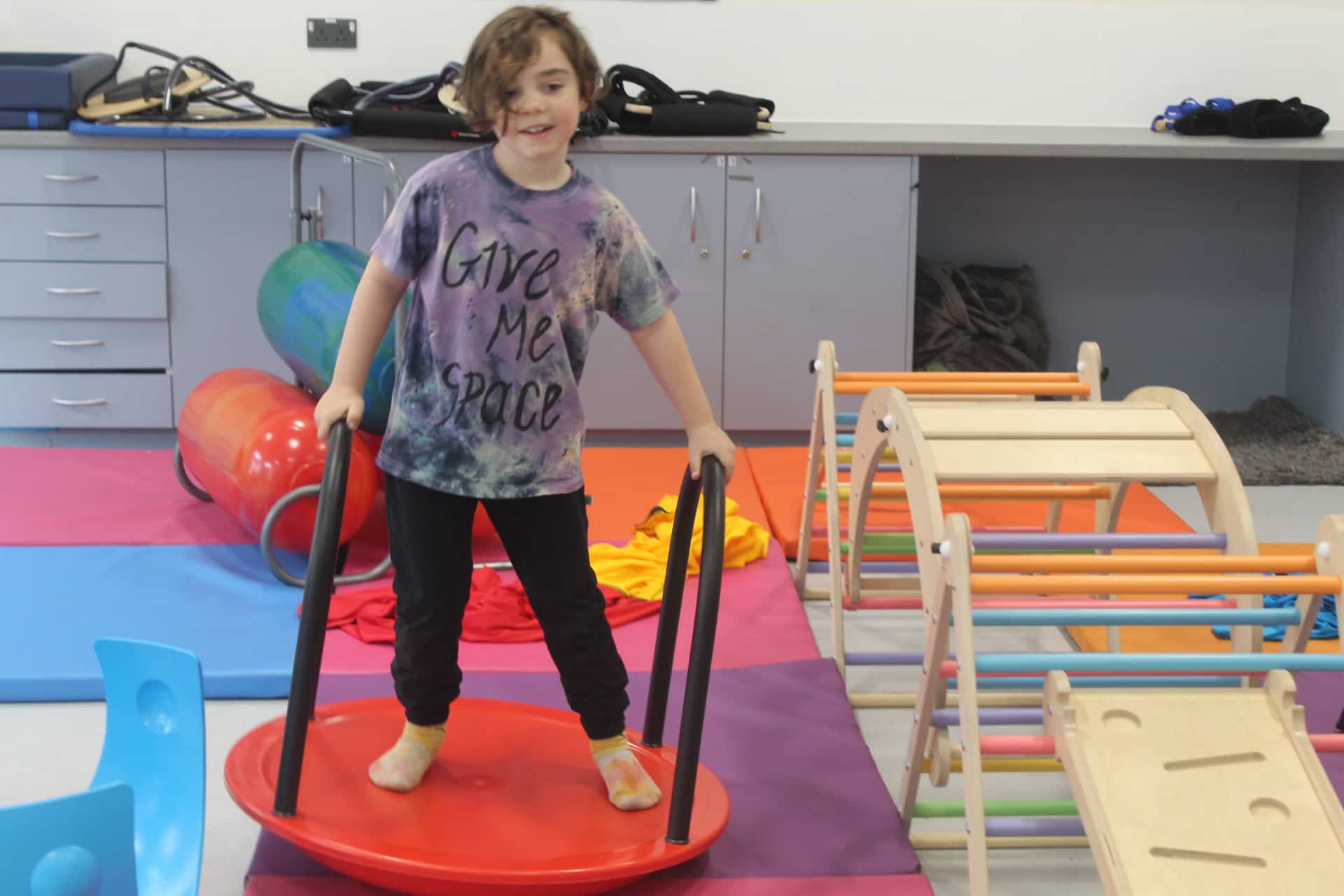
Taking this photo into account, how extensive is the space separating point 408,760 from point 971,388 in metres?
1.41

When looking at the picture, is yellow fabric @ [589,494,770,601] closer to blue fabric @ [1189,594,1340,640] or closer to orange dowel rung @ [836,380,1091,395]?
orange dowel rung @ [836,380,1091,395]

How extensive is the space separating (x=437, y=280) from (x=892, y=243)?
2505mm

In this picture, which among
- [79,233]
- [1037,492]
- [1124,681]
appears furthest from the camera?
[79,233]

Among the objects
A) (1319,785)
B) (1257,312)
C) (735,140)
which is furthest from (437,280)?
(1257,312)

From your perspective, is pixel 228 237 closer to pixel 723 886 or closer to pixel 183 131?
pixel 183 131

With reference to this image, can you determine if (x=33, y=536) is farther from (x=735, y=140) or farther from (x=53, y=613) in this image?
(x=735, y=140)

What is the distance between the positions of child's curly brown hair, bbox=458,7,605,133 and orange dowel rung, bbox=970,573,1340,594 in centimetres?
82

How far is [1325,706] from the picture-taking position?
2488 mm

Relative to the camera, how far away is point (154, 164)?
3.96m

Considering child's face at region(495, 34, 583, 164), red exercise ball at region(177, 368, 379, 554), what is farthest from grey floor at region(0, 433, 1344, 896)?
child's face at region(495, 34, 583, 164)

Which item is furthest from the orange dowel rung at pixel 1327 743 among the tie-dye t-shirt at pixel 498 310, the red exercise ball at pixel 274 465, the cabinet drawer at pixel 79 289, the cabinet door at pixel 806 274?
the cabinet drawer at pixel 79 289

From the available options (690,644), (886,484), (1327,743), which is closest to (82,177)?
(690,644)

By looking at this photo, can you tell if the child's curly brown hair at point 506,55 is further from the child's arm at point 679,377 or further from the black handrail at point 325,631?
the black handrail at point 325,631

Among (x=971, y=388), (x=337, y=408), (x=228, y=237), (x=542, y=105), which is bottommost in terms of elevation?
(x=971, y=388)
